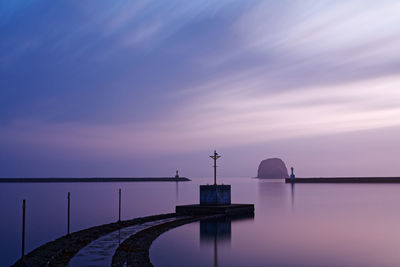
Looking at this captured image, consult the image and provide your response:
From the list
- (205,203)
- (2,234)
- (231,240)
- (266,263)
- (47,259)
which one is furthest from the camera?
(205,203)

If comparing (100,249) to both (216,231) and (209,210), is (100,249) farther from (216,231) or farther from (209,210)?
(209,210)

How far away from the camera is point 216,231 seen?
110ft

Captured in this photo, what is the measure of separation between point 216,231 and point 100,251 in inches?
525

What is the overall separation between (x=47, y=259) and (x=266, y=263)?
10616 millimetres

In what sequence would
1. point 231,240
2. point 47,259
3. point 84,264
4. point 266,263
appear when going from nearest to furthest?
point 84,264, point 47,259, point 266,263, point 231,240

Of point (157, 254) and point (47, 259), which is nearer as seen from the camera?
point (47, 259)

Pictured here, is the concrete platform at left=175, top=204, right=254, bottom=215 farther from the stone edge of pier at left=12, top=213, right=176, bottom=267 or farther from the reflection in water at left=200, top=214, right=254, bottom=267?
the stone edge of pier at left=12, top=213, right=176, bottom=267

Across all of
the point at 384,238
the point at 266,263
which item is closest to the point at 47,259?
the point at 266,263

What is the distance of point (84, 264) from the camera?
727 inches

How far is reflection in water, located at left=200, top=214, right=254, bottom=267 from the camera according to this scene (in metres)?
28.9

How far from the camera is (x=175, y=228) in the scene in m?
34.1

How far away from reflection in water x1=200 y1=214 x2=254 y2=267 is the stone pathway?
501 centimetres

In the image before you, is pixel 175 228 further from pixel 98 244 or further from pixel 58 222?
pixel 58 222

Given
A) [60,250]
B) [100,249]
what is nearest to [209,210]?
[100,249]
